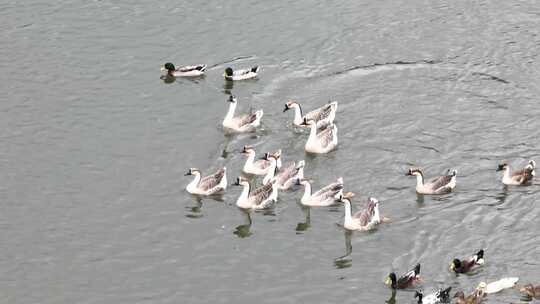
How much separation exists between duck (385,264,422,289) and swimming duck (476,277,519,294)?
5.62 ft

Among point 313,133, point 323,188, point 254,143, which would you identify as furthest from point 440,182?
point 254,143

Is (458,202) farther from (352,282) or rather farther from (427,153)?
(352,282)

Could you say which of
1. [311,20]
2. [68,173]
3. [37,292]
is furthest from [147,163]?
[311,20]

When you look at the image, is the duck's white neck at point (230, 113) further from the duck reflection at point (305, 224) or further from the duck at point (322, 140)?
the duck reflection at point (305, 224)

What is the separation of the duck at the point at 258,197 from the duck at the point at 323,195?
1.00m

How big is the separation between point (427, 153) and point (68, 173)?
12.6 metres

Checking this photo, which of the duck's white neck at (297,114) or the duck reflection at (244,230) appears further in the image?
the duck's white neck at (297,114)

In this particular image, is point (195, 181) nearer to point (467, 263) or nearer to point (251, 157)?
point (251, 157)

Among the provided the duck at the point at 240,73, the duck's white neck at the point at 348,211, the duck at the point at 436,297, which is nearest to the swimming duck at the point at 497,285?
the duck at the point at 436,297

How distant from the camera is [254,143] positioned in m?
39.4

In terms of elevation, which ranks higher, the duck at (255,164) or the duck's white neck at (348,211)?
the duck at (255,164)

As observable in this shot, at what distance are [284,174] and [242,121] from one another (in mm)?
4627

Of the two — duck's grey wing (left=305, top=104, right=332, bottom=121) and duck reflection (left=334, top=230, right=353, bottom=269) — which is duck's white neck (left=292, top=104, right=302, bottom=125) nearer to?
duck's grey wing (left=305, top=104, right=332, bottom=121)

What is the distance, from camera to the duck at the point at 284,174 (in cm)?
3569
